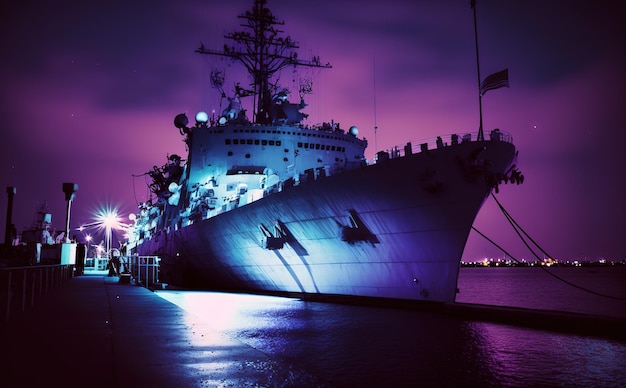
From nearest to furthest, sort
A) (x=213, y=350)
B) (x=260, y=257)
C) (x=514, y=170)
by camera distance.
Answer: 1. (x=213, y=350)
2. (x=514, y=170)
3. (x=260, y=257)

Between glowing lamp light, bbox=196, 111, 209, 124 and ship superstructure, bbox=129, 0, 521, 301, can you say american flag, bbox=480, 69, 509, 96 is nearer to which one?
ship superstructure, bbox=129, 0, 521, 301

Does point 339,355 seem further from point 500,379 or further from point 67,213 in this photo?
point 67,213

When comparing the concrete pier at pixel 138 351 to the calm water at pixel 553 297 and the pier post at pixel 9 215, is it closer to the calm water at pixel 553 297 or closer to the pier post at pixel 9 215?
the calm water at pixel 553 297

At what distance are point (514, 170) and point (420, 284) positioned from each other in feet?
12.4

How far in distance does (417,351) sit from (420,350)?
0.11 metres

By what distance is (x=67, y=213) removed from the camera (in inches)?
1297

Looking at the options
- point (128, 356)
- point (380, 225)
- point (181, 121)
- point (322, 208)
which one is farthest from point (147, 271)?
point (128, 356)

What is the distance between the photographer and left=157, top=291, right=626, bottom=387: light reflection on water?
5.43 m

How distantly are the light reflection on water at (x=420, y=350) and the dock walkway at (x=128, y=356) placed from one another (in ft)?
1.31

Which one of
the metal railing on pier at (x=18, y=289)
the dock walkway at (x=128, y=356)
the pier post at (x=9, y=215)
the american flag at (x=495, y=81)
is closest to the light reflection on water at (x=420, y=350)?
the dock walkway at (x=128, y=356)

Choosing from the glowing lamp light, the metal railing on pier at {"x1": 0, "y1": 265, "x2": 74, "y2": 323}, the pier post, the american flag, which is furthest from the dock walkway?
the pier post

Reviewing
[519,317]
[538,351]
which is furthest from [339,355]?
[519,317]

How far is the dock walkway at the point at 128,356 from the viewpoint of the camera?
4500 millimetres

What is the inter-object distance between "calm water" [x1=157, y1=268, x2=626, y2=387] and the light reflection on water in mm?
12
